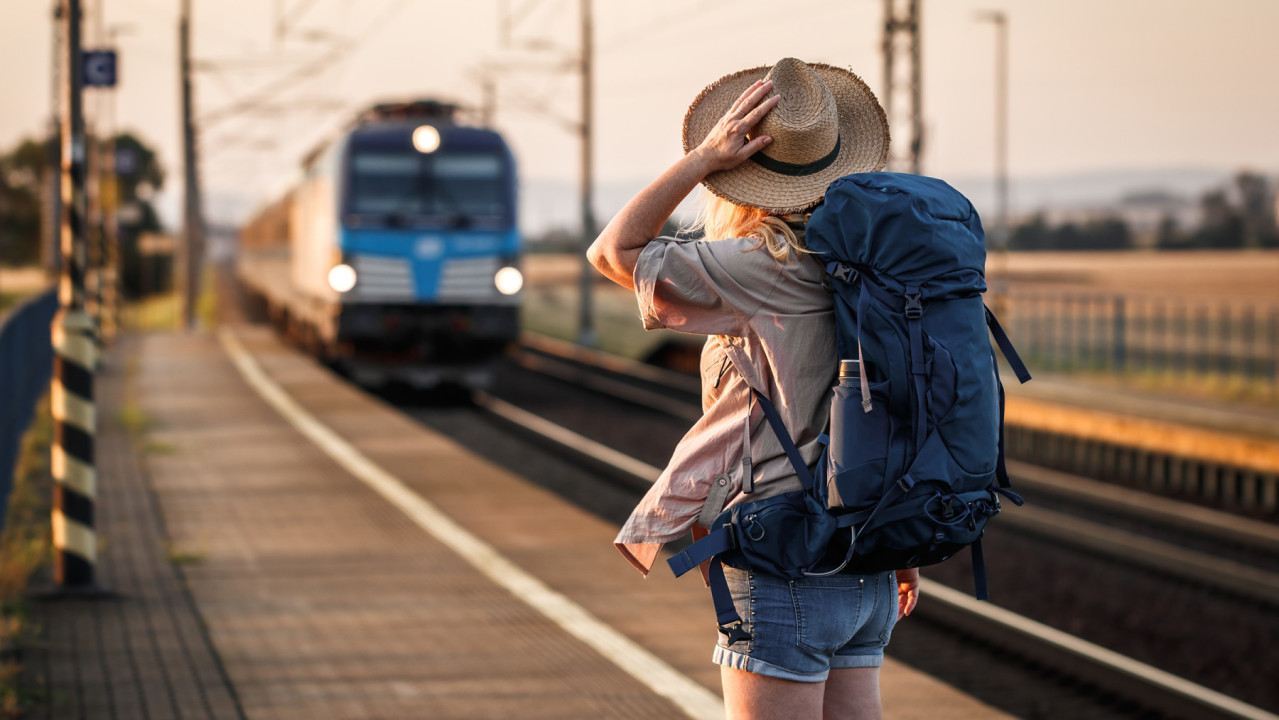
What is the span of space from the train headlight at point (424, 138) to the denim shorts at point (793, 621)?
49.3ft

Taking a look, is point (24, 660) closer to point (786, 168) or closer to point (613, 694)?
point (613, 694)

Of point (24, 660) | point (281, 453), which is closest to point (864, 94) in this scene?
point (24, 660)

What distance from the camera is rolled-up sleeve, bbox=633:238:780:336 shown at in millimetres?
2385

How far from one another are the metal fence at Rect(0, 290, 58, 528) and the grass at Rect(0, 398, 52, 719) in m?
0.18

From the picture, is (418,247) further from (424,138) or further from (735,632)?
(735,632)

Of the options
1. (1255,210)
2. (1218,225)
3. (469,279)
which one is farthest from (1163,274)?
(469,279)

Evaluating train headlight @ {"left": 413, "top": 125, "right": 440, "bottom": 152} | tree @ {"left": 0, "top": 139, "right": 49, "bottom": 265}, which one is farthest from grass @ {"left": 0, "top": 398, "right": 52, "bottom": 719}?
tree @ {"left": 0, "top": 139, "right": 49, "bottom": 265}

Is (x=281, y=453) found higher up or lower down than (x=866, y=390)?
lower down

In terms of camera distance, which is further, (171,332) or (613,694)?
(171,332)

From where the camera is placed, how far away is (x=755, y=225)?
2471 mm

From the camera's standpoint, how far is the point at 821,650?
2.40 m

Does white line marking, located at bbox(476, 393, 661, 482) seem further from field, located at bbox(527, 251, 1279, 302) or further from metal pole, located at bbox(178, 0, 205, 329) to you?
field, located at bbox(527, 251, 1279, 302)

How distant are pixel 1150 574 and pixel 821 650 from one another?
7.18 meters

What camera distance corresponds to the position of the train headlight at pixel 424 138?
1692 centimetres
